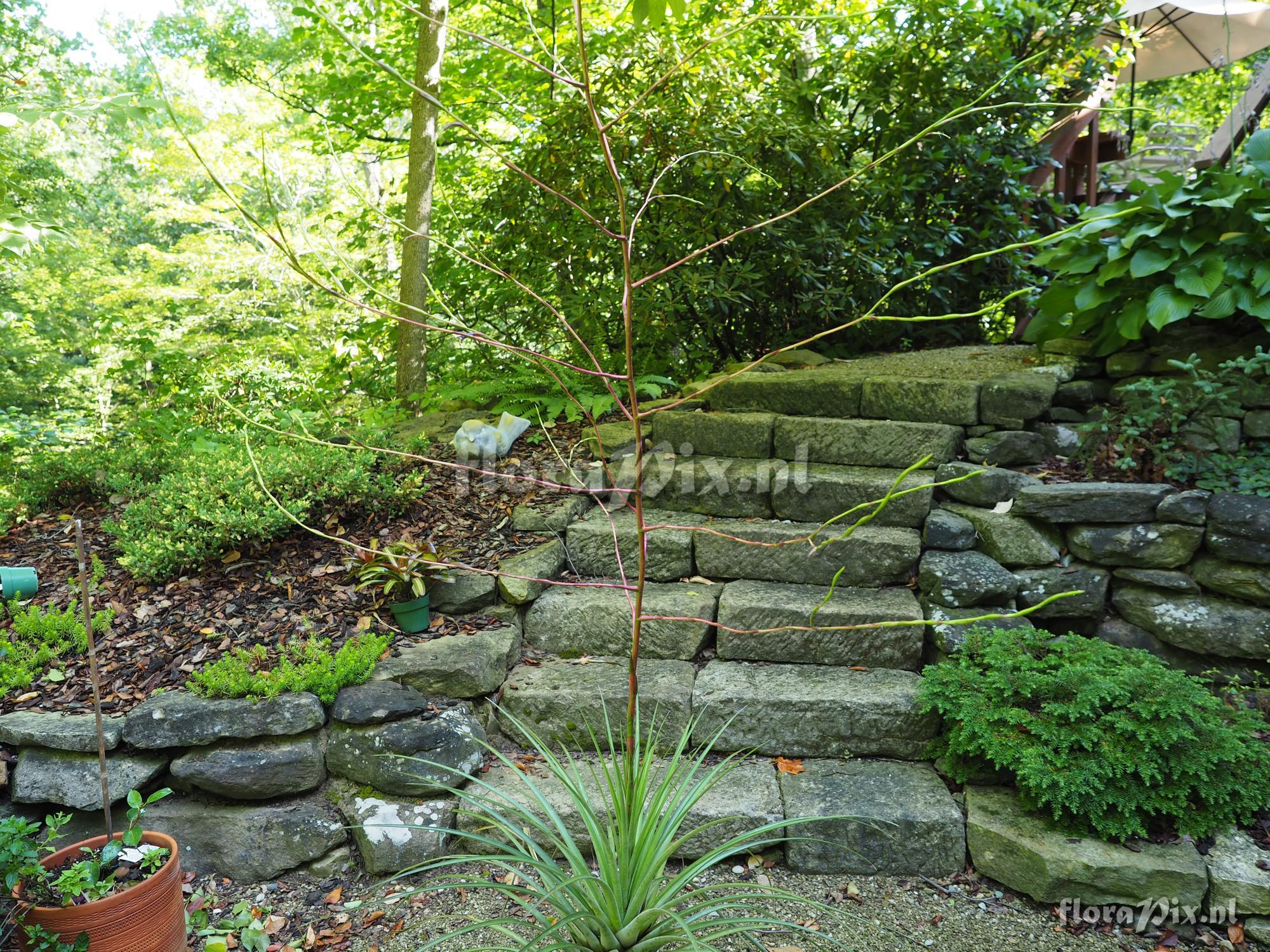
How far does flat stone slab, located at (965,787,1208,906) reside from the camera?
229cm

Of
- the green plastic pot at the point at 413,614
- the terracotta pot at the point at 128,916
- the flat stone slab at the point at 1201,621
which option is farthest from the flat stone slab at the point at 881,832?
the terracotta pot at the point at 128,916

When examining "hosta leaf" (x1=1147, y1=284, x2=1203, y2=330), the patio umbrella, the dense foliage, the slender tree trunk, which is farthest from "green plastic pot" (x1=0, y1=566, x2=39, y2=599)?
the patio umbrella

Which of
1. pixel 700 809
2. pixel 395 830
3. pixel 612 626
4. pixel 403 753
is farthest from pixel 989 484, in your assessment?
pixel 395 830

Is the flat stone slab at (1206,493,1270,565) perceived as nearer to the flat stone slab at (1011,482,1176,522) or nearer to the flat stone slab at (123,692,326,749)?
the flat stone slab at (1011,482,1176,522)

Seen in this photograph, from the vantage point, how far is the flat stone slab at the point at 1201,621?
116 inches

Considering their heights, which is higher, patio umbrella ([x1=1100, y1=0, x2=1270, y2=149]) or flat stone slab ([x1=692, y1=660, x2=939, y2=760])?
patio umbrella ([x1=1100, y1=0, x2=1270, y2=149])

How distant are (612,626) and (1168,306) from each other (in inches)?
106

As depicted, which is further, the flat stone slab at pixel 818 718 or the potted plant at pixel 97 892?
the flat stone slab at pixel 818 718

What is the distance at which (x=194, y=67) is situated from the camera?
31.7 ft

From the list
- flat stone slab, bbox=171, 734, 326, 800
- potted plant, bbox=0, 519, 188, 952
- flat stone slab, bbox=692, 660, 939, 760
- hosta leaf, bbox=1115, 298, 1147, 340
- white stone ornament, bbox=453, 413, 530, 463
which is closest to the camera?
potted plant, bbox=0, 519, 188, 952

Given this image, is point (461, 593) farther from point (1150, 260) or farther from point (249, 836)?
point (1150, 260)

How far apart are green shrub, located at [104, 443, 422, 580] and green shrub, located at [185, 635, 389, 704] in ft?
2.00

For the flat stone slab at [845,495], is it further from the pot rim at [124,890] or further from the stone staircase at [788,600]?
the pot rim at [124,890]

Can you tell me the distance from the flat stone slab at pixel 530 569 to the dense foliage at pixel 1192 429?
2.43 m
